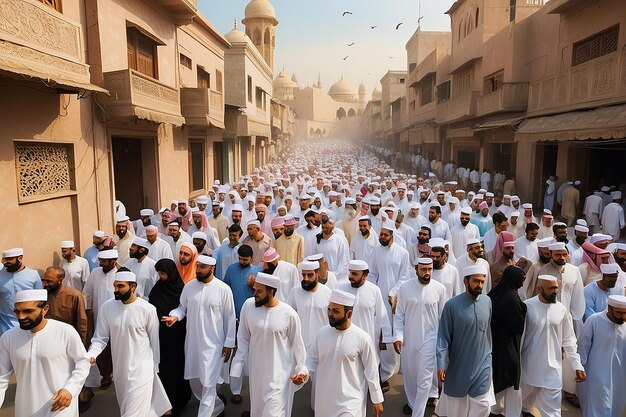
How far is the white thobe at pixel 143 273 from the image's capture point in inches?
198

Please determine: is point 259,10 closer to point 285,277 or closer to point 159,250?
point 159,250

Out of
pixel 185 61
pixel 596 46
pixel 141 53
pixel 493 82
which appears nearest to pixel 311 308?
pixel 141 53

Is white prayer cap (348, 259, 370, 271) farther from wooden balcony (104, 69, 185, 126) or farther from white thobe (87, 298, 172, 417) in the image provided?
wooden balcony (104, 69, 185, 126)

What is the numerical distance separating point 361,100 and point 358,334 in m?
88.0

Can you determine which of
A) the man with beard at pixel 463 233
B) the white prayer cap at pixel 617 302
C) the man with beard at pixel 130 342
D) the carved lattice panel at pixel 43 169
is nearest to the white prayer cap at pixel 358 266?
the man with beard at pixel 130 342

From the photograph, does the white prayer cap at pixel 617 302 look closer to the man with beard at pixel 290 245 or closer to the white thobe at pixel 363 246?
the white thobe at pixel 363 246

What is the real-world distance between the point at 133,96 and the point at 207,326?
208 inches

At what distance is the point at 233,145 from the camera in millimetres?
19422

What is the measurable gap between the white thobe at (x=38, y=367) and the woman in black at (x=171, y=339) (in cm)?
103

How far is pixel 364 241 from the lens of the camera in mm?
6352

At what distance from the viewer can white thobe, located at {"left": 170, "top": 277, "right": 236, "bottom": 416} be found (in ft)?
13.5

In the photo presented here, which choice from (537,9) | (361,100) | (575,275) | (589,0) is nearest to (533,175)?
(589,0)

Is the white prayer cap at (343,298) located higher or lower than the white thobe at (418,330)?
higher

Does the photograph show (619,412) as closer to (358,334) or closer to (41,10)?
(358,334)
